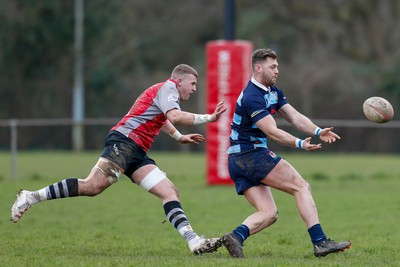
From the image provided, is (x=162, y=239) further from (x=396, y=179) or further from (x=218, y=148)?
(x=396, y=179)

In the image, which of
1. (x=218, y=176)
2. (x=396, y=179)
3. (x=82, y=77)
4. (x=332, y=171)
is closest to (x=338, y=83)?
(x=82, y=77)

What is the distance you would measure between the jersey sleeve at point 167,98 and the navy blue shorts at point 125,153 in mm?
523

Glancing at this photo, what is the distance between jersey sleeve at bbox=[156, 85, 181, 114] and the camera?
345 inches

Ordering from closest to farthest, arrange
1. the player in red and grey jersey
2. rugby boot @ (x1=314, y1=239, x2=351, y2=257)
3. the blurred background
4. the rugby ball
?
rugby boot @ (x1=314, y1=239, x2=351, y2=257)
the rugby ball
the player in red and grey jersey
the blurred background

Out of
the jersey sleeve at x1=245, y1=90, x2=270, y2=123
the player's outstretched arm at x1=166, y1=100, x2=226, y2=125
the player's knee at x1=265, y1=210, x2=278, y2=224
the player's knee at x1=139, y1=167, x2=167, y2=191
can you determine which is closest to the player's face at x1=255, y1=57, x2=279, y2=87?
the jersey sleeve at x1=245, y1=90, x2=270, y2=123

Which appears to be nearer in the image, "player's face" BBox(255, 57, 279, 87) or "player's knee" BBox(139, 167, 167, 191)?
"player's face" BBox(255, 57, 279, 87)

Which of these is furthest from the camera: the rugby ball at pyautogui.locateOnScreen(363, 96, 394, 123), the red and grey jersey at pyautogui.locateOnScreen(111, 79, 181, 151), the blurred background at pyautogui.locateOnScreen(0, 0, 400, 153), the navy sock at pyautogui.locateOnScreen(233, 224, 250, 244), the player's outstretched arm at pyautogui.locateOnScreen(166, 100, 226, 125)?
the blurred background at pyautogui.locateOnScreen(0, 0, 400, 153)

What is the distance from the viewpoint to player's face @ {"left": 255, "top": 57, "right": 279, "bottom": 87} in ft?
28.6

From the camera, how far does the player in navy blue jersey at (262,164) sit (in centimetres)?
856

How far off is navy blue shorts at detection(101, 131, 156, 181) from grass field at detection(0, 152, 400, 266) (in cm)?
92

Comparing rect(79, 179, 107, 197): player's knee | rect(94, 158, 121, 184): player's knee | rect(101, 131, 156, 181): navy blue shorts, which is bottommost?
rect(79, 179, 107, 197): player's knee

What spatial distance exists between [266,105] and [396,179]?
13.1m

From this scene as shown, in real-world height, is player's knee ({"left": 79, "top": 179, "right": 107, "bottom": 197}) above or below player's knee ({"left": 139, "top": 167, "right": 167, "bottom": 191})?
below

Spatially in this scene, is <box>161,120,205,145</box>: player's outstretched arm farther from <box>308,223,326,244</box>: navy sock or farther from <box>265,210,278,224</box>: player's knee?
<box>308,223,326,244</box>: navy sock
